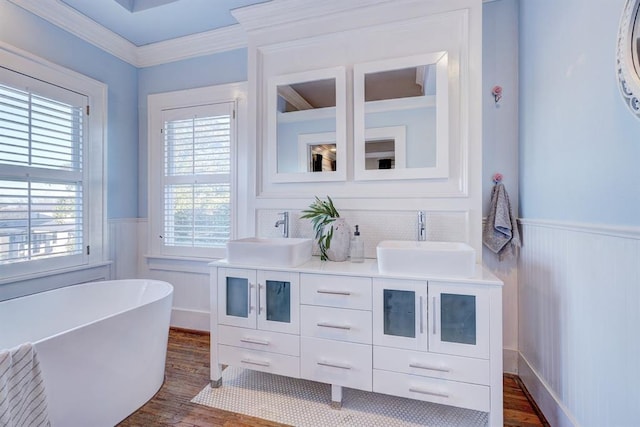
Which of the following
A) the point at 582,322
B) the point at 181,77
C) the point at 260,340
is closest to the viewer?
the point at 582,322

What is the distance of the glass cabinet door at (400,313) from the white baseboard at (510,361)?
3.13ft

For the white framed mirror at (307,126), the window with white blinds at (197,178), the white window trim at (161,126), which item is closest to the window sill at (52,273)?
the white window trim at (161,126)

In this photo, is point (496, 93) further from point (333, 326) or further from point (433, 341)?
point (333, 326)

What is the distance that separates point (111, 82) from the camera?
2732 mm

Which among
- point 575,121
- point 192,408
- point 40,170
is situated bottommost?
point 192,408

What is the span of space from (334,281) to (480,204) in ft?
3.44

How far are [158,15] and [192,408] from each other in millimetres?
2854

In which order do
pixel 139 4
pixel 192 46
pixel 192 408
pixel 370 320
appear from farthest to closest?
1. pixel 192 46
2. pixel 139 4
3. pixel 192 408
4. pixel 370 320

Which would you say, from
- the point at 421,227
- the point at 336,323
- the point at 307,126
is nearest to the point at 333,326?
the point at 336,323

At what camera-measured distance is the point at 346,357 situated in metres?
1.68

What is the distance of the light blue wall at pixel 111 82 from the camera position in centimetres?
216

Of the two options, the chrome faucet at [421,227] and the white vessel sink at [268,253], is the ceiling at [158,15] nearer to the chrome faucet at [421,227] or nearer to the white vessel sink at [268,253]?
the white vessel sink at [268,253]

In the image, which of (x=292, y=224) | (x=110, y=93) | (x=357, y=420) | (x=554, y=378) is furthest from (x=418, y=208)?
(x=110, y=93)

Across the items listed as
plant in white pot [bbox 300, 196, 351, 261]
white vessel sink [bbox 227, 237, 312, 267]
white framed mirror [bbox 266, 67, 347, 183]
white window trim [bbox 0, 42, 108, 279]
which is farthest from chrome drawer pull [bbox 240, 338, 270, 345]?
white window trim [bbox 0, 42, 108, 279]
